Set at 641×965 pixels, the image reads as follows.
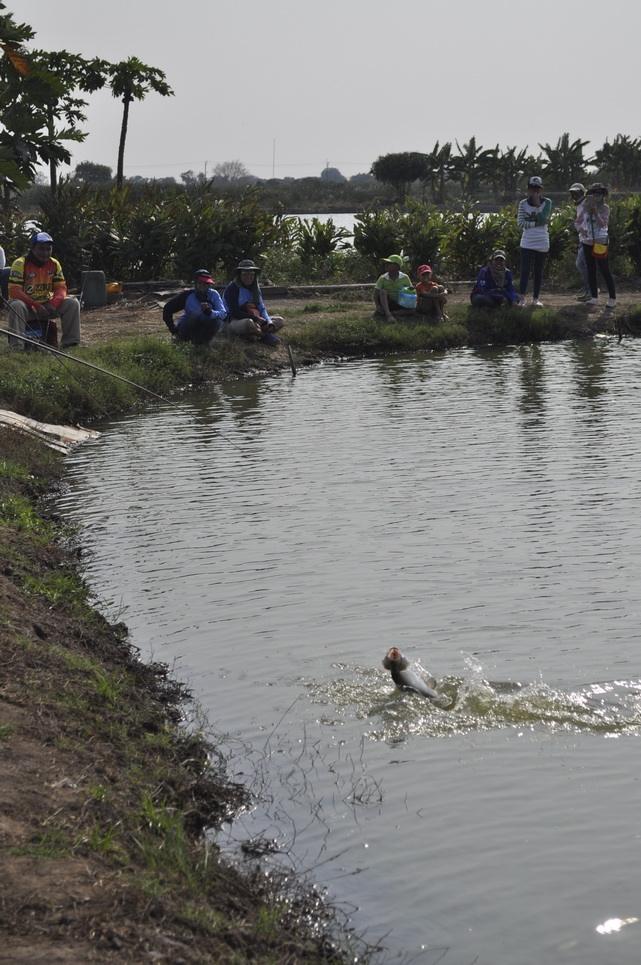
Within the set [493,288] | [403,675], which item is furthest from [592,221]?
[403,675]

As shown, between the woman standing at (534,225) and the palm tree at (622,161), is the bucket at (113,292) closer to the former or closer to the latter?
the woman standing at (534,225)

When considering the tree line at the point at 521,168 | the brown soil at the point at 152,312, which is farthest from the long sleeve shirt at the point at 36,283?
the tree line at the point at 521,168

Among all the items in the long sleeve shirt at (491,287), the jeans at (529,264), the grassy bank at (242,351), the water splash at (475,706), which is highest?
the jeans at (529,264)

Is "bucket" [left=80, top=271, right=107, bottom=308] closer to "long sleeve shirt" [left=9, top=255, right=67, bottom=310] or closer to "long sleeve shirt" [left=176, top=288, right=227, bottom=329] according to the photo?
"long sleeve shirt" [left=176, top=288, right=227, bottom=329]

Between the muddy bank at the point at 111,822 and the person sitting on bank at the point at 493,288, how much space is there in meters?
13.1

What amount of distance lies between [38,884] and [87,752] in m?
1.18

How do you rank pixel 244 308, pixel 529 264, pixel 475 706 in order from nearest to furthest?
pixel 475 706 → pixel 244 308 → pixel 529 264

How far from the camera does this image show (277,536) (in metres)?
9.09

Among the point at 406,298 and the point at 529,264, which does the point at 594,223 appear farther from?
the point at 406,298

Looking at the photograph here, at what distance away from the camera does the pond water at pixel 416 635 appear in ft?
15.1

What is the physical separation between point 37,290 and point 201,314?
2.32 metres

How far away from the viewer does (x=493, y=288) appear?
19.3 m

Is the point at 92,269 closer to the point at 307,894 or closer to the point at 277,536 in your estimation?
the point at 277,536

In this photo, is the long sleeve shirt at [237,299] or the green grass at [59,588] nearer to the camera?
the green grass at [59,588]
